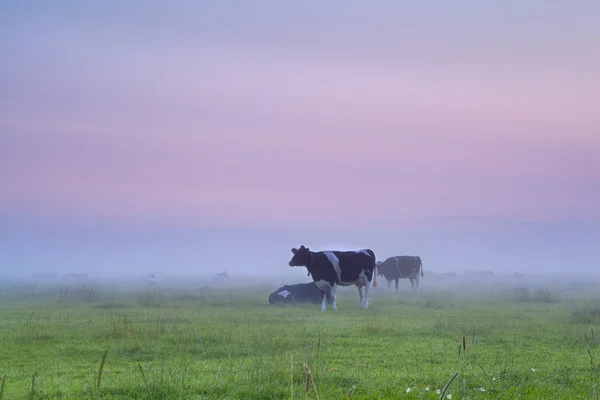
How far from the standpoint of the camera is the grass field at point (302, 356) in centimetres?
945

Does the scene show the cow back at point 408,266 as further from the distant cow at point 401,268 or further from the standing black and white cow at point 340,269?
the standing black and white cow at point 340,269

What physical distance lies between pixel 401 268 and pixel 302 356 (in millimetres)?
37997

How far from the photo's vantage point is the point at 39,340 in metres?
15.5

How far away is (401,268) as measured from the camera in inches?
1907

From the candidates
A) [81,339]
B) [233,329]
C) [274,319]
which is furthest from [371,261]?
[81,339]

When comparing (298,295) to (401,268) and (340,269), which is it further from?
(401,268)

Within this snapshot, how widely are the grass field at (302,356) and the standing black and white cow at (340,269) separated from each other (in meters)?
5.22

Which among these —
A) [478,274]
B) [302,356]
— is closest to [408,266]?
[302,356]

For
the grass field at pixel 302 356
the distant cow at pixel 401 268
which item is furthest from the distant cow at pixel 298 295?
the distant cow at pixel 401 268

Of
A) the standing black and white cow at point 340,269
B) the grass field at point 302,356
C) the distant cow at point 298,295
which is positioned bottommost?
the grass field at point 302,356

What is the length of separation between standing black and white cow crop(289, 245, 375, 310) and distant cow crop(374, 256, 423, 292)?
19.0 m

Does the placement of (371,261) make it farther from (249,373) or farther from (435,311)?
(249,373)

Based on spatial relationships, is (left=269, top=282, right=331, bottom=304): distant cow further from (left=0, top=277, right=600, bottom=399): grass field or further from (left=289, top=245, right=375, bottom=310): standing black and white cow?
(left=0, top=277, right=600, bottom=399): grass field

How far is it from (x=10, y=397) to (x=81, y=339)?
20.8 feet
